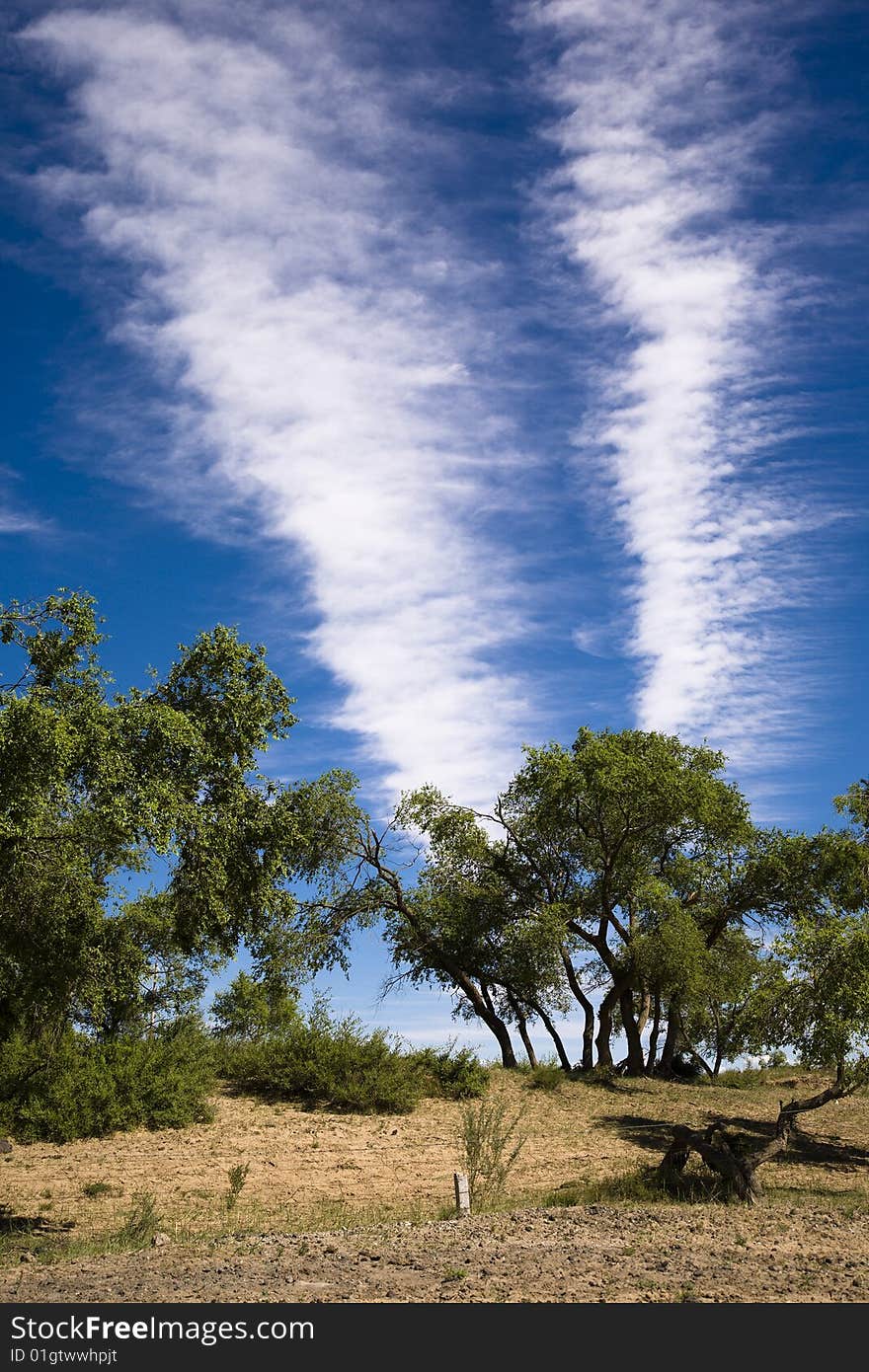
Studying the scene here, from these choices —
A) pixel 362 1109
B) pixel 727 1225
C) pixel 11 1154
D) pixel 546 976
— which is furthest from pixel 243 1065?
pixel 727 1225

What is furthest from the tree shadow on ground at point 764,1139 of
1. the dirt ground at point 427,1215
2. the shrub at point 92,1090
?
the shrub at point 92,1090

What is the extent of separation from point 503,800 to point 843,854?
1151 centimetres

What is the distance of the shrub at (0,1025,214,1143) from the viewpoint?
21.6 meters

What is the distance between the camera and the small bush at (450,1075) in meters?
26.6

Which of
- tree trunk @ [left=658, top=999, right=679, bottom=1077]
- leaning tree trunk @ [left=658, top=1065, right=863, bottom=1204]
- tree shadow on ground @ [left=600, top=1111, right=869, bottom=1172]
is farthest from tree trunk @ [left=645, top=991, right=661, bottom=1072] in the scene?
leaning tree trunk @ [left=658, top=1065, right=863, bottom=1204]

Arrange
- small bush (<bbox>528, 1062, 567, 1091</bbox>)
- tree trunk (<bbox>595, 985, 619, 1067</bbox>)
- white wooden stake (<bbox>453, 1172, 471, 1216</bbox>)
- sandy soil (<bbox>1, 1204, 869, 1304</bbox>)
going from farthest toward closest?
1. tree trunk (<bbox>595, 985, 619, 1067</bbox>)
2. small bush (<bbox>528, 1062, 567, 1091</bbox>)
3. white wooden stake (<bbox>453, 1172, 471, 1216</bbox>)
4. sandy soil (<bbox>1, 1204, 869, 1304</bbox>)

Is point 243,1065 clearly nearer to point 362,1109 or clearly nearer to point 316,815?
point 362,1109

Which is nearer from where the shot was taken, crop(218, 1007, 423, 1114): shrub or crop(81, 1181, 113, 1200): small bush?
crop(81, 1181, 113, 1200): small bush

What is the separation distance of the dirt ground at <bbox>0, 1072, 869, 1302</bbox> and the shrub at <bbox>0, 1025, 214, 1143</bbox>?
60 centimetres

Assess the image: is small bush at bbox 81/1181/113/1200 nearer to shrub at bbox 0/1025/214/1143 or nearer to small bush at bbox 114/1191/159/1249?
small bush at bbox 114/1191/159/1249

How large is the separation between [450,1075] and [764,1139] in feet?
28.5

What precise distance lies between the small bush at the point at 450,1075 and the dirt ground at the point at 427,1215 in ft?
2.34

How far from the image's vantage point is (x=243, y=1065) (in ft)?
85.8

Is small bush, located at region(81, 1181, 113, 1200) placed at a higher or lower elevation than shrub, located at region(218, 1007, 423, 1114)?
lower
